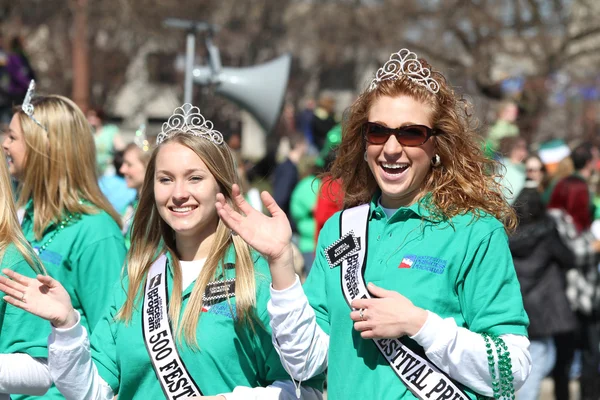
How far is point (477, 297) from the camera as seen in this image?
295cm

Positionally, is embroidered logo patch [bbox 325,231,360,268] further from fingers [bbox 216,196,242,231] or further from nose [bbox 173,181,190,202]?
nose [bbox 173,181,190,202]

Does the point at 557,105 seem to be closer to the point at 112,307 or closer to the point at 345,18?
the point at 345,18

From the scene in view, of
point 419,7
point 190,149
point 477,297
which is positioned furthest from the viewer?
point 419,7

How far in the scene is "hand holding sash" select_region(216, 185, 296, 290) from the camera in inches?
117

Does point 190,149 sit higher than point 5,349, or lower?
higher

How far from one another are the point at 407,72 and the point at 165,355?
51.6 inches

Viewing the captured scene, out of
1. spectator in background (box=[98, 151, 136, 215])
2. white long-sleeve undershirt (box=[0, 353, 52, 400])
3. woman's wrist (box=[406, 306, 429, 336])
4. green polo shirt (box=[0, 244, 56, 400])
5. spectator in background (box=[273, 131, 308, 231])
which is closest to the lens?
woman's wrist (box=[406, 306, 429, 336])

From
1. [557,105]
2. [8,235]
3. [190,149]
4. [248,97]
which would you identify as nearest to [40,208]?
[8,235]

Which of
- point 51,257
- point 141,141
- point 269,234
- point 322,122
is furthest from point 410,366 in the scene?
point 322,122

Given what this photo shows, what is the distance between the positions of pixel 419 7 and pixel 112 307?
14695 mm

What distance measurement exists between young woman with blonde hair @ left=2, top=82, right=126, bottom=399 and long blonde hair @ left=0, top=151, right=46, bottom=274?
19.3 inches

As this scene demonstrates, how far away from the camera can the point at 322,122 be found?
513 inches

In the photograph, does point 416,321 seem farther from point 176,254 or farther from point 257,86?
point 257,86

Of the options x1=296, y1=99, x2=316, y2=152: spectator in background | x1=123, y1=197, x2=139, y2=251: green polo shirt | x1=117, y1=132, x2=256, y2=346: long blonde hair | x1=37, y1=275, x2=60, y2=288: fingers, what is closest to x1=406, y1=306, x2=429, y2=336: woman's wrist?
x1=117, y1=132, x2=256, y2=346: long blonde hair
